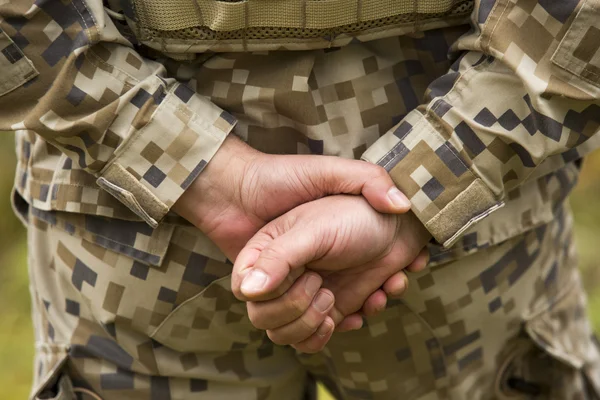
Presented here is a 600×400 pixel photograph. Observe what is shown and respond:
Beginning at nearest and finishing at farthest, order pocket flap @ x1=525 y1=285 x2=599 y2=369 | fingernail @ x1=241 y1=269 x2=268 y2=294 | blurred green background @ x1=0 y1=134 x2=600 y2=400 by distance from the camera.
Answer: fingernail @ x1=241 y1=269 x2=268 y2=294
pocket flap @ x1=525 y1=285 x2=599 y2=369
blurred green background @ x1=0 y1=134 x2=600 y2=400

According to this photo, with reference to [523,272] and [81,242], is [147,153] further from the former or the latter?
[523,272]

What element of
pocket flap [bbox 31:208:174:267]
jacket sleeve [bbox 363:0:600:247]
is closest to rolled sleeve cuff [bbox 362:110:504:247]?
jacket sleeve [bbox 363:0:600:247]

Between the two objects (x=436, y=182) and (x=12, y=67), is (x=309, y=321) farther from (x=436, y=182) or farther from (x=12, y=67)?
(x=12, y=67)

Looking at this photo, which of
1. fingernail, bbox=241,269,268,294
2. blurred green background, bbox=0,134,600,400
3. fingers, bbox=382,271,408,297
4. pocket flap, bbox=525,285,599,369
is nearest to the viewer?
fingernail, bbox=241,269,268,294

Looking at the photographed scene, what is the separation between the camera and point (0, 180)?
272cm

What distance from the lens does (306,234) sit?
Result: 87 cm

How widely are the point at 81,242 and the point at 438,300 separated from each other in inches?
18.9

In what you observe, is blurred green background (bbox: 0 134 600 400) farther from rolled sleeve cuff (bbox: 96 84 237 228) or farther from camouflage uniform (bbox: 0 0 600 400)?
rolled sleeve cuff (bbox: 96 84 237 228)

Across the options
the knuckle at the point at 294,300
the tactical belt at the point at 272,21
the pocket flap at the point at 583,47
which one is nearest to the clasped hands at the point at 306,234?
the knuckle at the point at 294,300

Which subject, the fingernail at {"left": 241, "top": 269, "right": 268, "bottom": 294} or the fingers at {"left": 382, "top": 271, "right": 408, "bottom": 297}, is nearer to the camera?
the fingernail at {"left": 241, "top": 269, "right": 268, "bottom": 294}

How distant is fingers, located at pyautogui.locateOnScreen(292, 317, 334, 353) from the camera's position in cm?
92

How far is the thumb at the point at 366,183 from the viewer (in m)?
0.90

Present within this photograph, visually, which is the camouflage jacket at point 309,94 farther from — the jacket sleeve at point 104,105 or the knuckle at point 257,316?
the knuckle at point 257,316

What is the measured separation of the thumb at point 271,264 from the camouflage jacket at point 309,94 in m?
0.13
